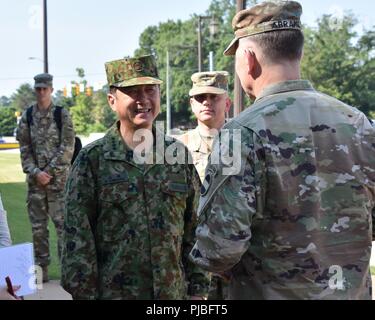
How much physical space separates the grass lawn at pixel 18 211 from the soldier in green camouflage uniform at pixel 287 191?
4955mm

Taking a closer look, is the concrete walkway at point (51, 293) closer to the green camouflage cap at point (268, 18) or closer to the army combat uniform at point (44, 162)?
the army combat uniform at point (44, 162)

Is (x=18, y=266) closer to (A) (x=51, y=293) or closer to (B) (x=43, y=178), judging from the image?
(A) (x=51, y=293)

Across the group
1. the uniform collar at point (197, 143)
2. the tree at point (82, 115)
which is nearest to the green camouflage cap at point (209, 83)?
the uniform collar at point (197, 143)

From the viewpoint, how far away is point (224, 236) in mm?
1827

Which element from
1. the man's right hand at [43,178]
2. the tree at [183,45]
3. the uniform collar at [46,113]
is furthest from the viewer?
the tree at [183,45]

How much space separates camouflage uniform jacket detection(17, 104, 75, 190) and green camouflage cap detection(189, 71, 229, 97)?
2176mm

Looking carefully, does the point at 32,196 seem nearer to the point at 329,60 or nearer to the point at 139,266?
the point at 139,266

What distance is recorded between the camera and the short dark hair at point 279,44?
194 centimetres

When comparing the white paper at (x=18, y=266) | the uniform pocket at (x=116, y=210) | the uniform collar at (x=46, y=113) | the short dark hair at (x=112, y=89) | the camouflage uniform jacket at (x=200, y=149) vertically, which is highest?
the uniform collar at (x=46, y=113)

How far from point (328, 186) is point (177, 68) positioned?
83.2 metres

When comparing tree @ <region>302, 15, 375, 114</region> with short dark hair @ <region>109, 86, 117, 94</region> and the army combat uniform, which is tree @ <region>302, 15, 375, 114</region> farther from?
short dark hair @ <region>109, 86, 117, 94</region>

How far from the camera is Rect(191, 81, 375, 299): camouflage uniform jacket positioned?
1844 millimetres

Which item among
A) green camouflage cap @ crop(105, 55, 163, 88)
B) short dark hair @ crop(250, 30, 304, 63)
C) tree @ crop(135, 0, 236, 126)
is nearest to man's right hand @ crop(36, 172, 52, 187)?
green camouflage cap @ crop(105, 55, 163, 88)
